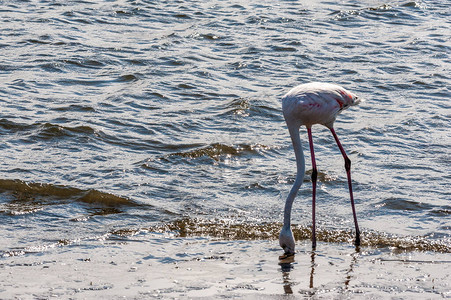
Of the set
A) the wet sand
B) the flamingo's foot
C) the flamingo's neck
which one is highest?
the flamingo's neck

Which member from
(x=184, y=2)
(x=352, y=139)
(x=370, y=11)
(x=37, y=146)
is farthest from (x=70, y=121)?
(x=370, y=11)

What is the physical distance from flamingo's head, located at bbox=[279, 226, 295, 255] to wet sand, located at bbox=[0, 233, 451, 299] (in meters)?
0.11

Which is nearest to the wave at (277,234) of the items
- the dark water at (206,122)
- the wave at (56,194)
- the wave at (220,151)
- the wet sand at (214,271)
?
the dark water at (206,122)

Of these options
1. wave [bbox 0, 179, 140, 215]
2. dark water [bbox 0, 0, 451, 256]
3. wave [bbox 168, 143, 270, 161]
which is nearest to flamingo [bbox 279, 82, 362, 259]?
dark water [bbox 0, 0, 451, 256]

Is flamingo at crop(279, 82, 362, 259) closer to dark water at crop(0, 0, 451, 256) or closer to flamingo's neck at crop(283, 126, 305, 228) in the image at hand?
flamingo's neck at crop(283, 126, 305, 228)

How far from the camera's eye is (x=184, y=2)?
62.3 ft

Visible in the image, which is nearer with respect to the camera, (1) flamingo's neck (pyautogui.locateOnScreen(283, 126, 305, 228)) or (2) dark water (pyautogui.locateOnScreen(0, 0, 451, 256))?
(1) flamingo's neck (pyautogui.locateOnScreen(283, 126, 305, 228))

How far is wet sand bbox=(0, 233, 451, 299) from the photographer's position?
232 inches

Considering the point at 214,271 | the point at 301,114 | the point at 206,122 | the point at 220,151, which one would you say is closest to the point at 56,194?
the point at 220,151

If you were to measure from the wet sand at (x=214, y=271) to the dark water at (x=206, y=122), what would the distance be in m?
0.37

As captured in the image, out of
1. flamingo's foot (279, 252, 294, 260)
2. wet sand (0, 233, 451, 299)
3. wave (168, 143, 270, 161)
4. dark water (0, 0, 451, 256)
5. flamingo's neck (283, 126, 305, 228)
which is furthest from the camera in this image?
wave (168, 143, 270, 161)

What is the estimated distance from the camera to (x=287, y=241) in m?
7.04

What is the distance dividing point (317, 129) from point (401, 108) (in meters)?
1.83

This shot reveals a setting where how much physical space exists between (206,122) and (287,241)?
466cm
